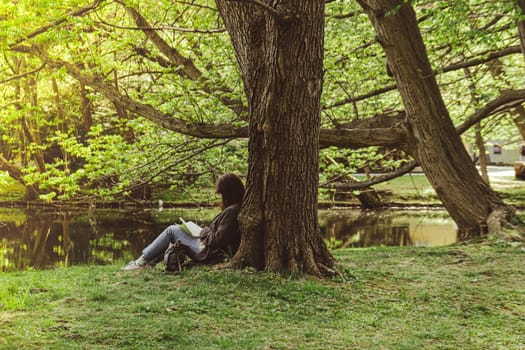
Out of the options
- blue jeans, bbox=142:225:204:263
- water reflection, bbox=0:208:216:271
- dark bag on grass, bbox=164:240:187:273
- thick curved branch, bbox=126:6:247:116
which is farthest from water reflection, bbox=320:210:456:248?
dark bag on grass, bbox=164:240:187:273

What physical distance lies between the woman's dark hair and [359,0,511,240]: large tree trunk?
451 centimetres

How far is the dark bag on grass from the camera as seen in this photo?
632cm

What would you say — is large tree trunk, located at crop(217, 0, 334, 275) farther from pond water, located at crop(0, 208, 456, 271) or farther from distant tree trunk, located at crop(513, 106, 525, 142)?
distant tree trunk, located at crop(513, 106, 525, 142)

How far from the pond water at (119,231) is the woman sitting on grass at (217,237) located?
18.5ft

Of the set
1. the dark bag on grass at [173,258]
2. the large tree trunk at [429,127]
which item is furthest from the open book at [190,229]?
the large tree trunk at [429,127]

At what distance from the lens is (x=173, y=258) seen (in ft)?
20.9

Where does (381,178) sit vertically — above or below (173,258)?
above

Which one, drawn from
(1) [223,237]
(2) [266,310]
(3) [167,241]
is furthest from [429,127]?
(2) [266,310]

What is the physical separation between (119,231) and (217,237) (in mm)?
10822

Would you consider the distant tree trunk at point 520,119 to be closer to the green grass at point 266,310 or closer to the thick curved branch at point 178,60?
the thick curved branch at point 178,60

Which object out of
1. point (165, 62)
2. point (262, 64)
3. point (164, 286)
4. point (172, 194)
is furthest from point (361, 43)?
point (172, 194)

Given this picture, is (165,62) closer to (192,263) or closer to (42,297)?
(192,263)

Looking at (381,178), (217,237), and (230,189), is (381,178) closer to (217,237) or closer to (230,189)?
(230,189)

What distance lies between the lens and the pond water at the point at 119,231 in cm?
1326
